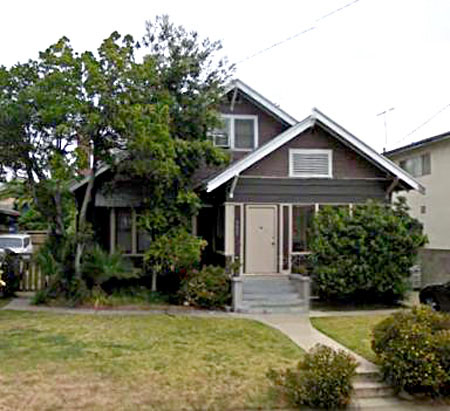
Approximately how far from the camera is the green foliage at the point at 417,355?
739cm

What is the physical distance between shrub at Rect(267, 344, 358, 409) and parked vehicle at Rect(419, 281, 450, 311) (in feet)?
22.8

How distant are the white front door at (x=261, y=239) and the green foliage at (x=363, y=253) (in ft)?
4.88

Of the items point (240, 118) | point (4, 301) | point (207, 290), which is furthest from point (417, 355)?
point (240, 118)

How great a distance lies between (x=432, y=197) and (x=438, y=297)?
8.89 meters

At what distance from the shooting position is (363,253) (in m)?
14.6

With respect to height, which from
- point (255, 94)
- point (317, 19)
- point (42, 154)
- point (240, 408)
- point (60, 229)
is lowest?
Result: point (240, 408)

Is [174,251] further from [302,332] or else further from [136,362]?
[136,362]

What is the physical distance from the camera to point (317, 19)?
15.1 meters

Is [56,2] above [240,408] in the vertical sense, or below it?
above

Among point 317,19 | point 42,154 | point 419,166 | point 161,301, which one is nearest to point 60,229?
point 42,154

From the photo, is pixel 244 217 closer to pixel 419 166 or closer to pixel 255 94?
pixel 255 94

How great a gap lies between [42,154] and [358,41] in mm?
9251

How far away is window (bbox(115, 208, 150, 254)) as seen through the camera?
57.6 ft

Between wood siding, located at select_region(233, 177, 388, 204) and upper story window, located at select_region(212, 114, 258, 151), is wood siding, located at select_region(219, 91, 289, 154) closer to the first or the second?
upper story window, located at select_region(212, 114, 258, 151)
